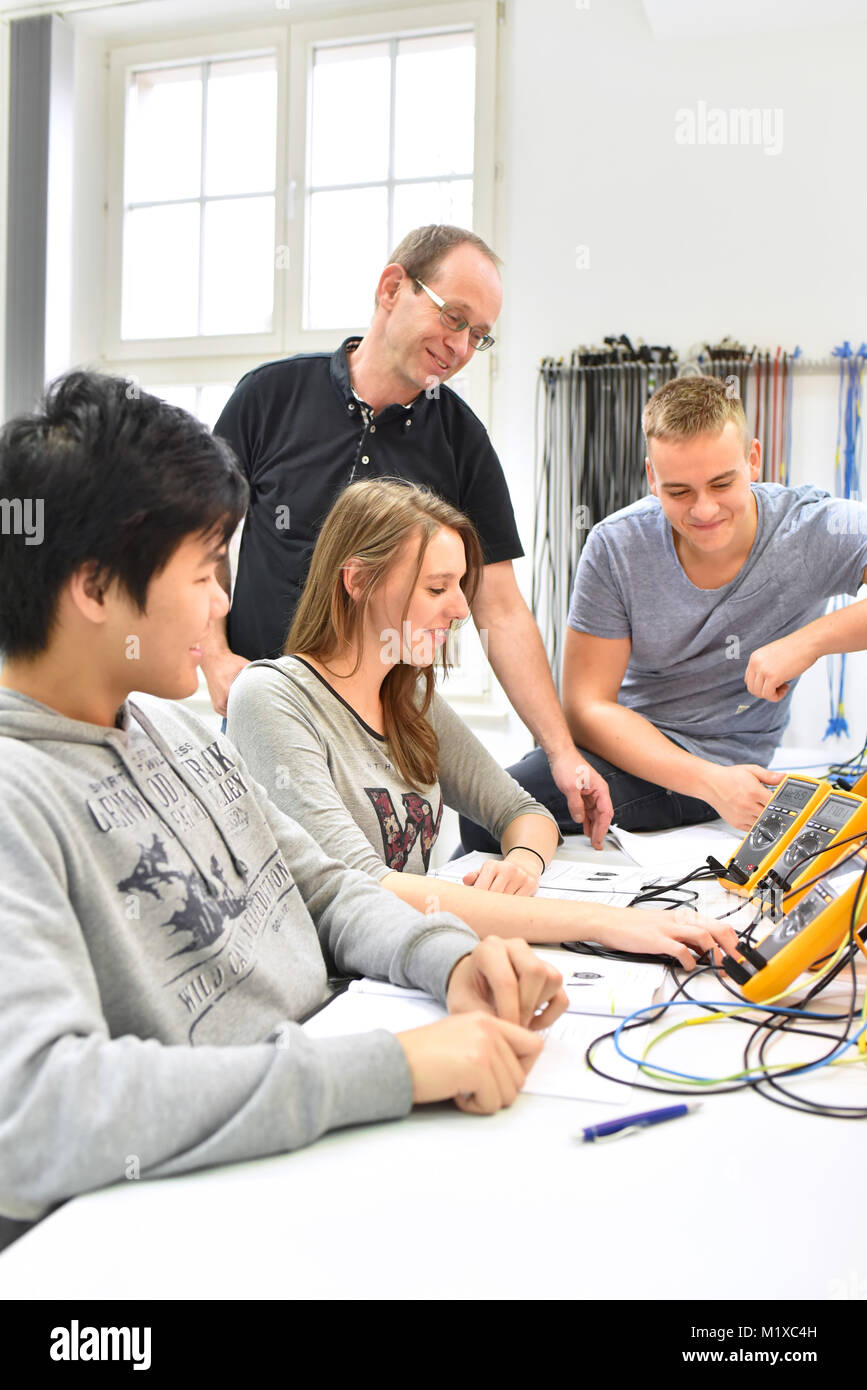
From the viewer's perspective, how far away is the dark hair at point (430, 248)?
6.28 ft

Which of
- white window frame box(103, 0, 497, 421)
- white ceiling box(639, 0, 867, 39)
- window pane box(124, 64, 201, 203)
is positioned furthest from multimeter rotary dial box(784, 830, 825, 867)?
window pane box(124, 64, 201, 203)

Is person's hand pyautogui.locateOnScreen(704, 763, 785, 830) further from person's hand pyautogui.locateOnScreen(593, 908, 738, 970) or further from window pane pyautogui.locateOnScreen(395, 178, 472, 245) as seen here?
window pane pyautogui.locateOnScreen(395, 178, 472, 245)

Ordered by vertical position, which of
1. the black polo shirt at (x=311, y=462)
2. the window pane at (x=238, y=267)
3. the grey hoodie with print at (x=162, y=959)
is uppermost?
the window pane at (x=238, y=267)

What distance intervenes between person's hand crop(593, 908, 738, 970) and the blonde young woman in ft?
0.36

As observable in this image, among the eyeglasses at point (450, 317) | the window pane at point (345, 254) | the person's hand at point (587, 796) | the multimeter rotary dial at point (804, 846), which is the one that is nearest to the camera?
the multimeter rotary dial at point (804, 846)

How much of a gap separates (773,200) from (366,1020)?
3.08 m

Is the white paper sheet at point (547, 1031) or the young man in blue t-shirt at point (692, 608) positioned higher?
the young man in blue t-shirt at point (692, 608)

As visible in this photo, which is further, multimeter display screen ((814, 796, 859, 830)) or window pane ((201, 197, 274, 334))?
window pane ((201, 197, 274, 334))

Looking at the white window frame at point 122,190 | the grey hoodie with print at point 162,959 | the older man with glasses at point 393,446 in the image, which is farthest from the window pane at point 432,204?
the grey hoodie with print at point 162,959

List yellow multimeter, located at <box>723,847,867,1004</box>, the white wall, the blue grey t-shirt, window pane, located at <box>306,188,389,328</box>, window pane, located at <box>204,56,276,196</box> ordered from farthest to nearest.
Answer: window pane, located at <box>204,56,276,196</box> → window pane, located at <box>306,188,389,328</box> → the white wall → the blue grey t-shirt → yellow multimeter, located at <box>723,847,867,1004</box>

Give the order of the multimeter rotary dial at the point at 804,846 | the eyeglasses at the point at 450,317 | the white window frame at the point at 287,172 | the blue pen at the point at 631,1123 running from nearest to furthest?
the blue pen at the point at 631,1123 < the multimeter rotary dial at the point at 804,846 < the eyeglasses at the point at 450,317 < the white window frame at the point at 287,172

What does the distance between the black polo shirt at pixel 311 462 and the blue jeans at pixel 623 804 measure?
0.43 m

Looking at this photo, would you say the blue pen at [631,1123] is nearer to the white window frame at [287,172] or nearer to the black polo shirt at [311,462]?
the black polo shirt at [311,462]

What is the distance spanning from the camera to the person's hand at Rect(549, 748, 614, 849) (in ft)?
5.77
